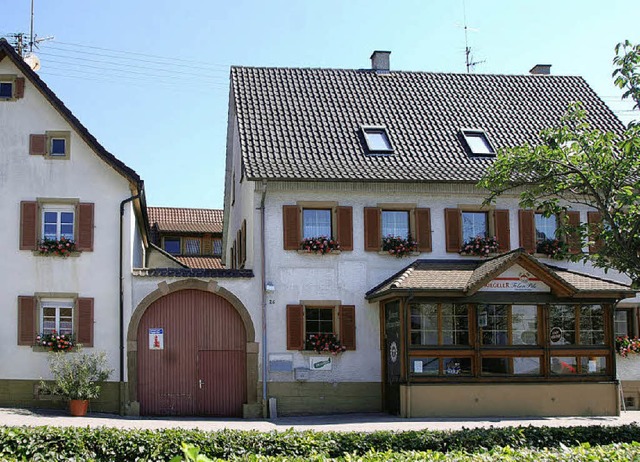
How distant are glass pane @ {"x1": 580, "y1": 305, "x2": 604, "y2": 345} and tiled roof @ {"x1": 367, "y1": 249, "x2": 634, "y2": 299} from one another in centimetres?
66

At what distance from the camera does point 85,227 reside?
23.8m

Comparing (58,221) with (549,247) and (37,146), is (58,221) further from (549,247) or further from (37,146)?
→ (549,247)

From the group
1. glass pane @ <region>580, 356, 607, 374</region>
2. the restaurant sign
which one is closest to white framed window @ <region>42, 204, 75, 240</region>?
the restaurant sign

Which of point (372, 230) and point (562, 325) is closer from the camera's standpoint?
point (562, 325)

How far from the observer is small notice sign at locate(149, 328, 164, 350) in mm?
23859

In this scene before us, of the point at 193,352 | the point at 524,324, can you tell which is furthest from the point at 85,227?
the point at 524,324

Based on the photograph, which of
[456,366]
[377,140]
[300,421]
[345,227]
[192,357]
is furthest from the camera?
[377,140]

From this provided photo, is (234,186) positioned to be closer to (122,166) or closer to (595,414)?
(122,166)

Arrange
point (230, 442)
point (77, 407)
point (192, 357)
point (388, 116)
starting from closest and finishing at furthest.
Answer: point (230, 442) → point (77, 407) → point (192, 357) → point (388, 116)

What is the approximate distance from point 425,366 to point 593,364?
425 centimetres

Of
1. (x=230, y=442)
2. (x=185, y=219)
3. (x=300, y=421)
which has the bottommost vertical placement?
(x=300, y=421)

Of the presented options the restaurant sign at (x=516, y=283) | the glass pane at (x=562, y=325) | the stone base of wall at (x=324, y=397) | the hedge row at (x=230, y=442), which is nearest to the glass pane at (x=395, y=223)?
the restaurant sign at (x=516, y=283)

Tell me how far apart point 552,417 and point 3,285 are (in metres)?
13.5

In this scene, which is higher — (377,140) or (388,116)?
(388,116)
